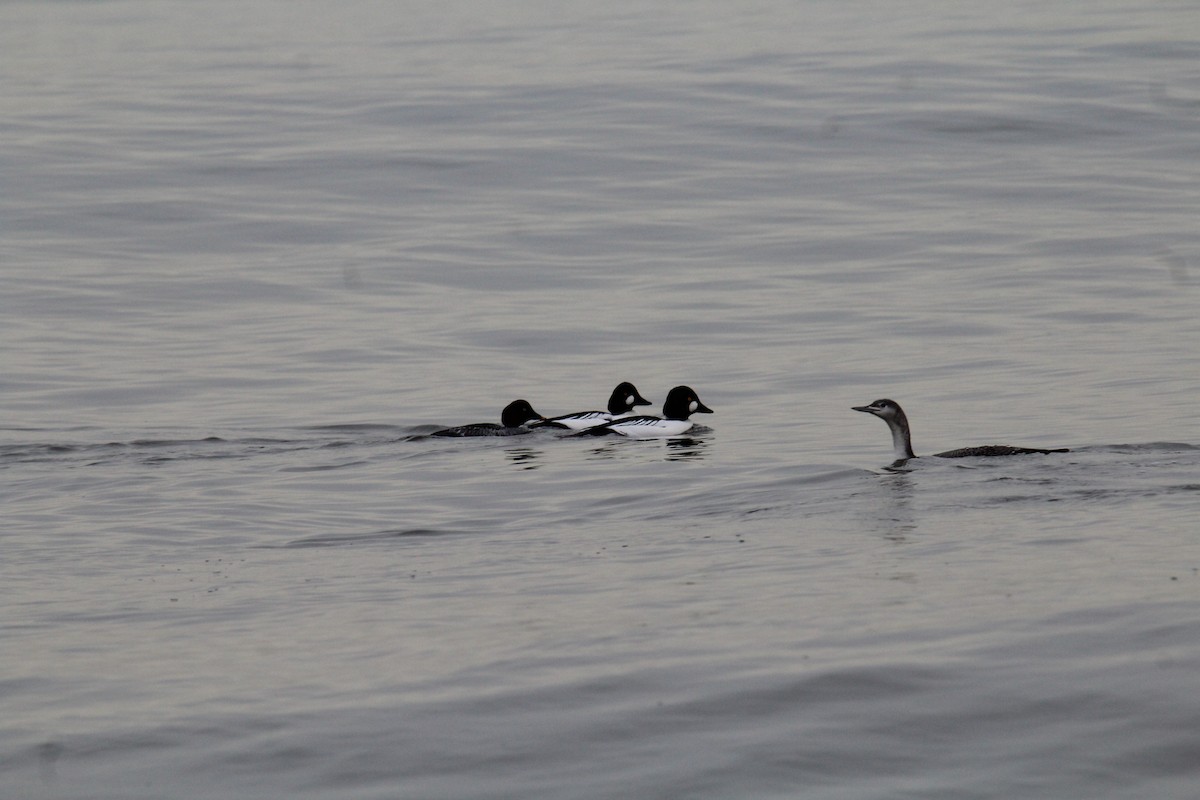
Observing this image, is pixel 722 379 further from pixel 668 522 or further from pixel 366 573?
pixel 366 573

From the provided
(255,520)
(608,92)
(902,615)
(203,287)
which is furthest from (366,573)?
(608,92)

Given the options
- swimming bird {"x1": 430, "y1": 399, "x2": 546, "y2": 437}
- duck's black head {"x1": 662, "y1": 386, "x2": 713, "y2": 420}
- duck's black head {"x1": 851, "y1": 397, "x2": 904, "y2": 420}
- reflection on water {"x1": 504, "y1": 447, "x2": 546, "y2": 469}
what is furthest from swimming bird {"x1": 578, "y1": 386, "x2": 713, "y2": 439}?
duck's black head {"x1": 851, "y1": 397, "x2": 904, "y2": 420}

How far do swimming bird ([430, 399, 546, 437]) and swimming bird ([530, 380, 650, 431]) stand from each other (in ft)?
0.44

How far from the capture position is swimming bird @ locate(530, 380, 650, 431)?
16.6m

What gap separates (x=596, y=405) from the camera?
18.3m

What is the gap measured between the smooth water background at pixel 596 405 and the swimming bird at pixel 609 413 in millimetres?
261

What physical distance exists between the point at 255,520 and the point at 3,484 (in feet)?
8.50

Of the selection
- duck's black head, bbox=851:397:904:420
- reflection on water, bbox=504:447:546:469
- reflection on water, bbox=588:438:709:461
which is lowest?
reflection on water, bbox=588:438:709:461

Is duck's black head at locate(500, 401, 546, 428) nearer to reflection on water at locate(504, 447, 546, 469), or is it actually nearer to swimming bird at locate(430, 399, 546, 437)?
swimming bird at locate(430, 399, 546, 437)

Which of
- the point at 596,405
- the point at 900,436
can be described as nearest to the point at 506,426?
the point at 596,405

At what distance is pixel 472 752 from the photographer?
22.0 feet

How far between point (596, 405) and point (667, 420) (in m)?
1.73

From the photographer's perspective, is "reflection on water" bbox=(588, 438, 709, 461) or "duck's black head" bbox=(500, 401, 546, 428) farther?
"duck's black head" bbox=(500, 401, 546, 428)

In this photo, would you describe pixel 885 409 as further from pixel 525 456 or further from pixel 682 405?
pixel 682 405
